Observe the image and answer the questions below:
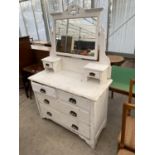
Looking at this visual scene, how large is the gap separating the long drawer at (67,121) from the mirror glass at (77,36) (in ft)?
2.43

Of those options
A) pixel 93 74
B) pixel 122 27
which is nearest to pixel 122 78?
pixel 93 74

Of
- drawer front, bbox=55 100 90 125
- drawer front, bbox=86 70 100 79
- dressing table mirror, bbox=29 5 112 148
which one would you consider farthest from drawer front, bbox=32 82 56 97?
drawer front, bbox=86 70 100 79

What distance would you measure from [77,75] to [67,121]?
0.55 m

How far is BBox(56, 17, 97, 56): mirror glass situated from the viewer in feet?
4.58

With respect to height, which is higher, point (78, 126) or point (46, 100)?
point (46, 100)

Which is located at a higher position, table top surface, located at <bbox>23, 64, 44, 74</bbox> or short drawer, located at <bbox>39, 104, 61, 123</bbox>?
table top surface, located at <bbox>23, 64, 44, 74</bbox>

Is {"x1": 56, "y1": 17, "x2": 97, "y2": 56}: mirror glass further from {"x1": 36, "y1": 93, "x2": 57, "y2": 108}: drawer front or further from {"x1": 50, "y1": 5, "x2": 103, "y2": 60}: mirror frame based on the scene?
{"x1": 36, "y1": 93, "x2": 57, "y2": 108}: drawer front

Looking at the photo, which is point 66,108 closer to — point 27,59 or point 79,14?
point 79,14

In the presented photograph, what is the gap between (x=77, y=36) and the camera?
1509 millimetres

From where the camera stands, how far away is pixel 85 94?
47.6 inches

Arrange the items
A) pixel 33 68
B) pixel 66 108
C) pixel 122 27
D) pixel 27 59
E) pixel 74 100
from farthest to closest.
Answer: pixel 122 27, pixel 27 59, pixel 33 68, pixel 66 108, pixel 74 100

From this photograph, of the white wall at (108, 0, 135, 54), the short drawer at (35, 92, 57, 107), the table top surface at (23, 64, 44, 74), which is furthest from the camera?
the white wall at (108, 0, 135, 54)
